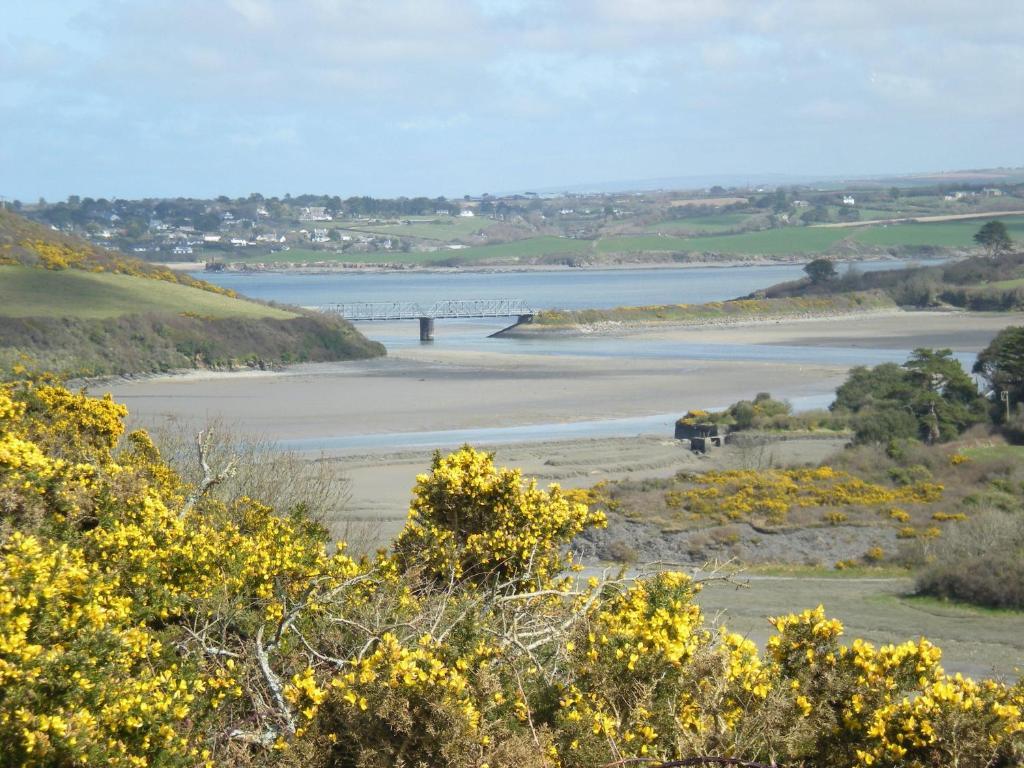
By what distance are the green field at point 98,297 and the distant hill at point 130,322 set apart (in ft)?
0.18

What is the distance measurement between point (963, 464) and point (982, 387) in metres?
14.8

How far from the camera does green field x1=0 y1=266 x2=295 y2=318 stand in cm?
6412

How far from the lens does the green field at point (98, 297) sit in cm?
6412

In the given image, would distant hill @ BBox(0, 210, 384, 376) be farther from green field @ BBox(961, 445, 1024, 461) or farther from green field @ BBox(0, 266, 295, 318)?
green field @ BBox(961, 445, 1024, 461)

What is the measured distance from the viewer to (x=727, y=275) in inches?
6107

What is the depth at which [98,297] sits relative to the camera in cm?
6856

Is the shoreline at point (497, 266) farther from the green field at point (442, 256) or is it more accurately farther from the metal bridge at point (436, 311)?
the metal bridge at point (436, 311)

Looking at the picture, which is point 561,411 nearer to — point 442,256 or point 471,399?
point 471,399

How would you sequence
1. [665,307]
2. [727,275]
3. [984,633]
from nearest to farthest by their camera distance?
1. [984,633]
2. [665,307]
3. [727,275]

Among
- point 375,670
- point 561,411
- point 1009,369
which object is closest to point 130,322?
point 561,411

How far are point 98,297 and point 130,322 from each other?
24.3ft

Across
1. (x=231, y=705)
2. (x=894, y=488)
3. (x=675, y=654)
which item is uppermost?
(x=675, y=654)

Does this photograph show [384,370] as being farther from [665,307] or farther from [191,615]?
[191,615]

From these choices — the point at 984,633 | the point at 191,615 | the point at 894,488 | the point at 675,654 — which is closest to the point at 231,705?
the point at 191,615
